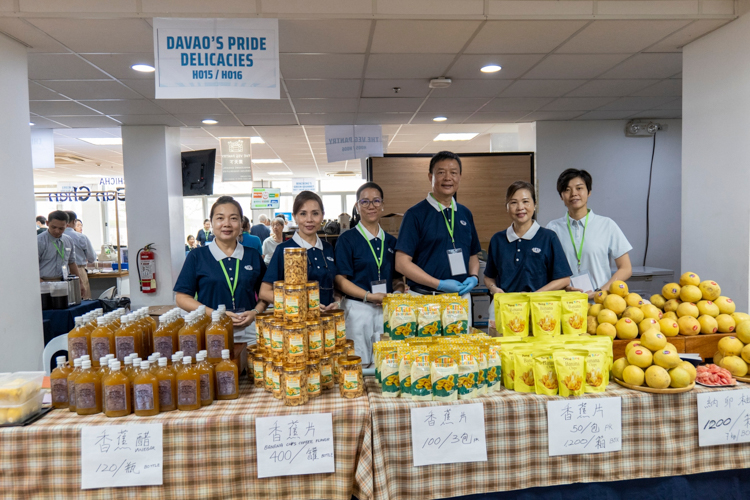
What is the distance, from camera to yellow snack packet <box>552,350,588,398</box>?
162 centimetres

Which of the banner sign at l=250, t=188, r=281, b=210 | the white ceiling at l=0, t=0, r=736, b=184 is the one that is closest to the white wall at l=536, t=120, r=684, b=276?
the white ceiling at l=0, t=0, r=736, b=184

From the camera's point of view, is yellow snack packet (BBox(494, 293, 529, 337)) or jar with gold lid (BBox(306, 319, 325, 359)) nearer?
jar with gold lid (BBox(306, 319, 325, 359))

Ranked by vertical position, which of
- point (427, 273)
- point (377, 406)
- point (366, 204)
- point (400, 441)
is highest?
point (366, 204)

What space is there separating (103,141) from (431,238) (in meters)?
7.02

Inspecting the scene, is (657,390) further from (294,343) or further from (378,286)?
(378,286)

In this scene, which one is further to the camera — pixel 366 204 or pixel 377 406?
pixel 366 204

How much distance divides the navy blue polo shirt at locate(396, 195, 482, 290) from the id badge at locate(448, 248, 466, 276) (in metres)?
0.02

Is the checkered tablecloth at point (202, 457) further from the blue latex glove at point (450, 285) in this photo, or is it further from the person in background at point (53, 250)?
the person in background at point (53, 250)

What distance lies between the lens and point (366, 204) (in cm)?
264

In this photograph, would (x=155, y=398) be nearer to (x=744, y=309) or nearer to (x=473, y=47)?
(x=473, y=47)

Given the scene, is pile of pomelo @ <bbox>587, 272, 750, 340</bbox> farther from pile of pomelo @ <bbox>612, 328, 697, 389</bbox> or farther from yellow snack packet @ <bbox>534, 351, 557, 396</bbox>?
yellow snack packet @ <bbox>534, 351, 557, 396</bbox>

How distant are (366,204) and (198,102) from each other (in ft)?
9.85

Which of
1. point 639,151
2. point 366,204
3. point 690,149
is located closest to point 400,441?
point 366,204

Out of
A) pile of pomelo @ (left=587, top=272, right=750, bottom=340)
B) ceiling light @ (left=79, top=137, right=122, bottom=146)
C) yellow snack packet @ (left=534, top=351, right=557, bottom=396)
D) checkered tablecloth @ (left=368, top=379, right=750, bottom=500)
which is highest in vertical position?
ceiling light @ (left=79, top=137, right=122, bottom=146)
